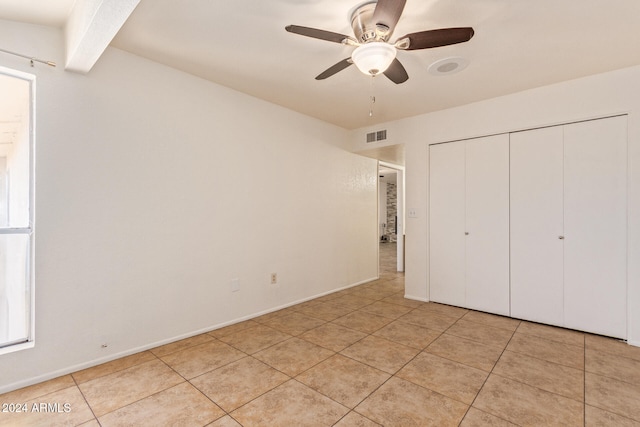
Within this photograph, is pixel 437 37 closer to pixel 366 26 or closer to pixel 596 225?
pixel 366 26

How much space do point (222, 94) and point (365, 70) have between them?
5.93 feet

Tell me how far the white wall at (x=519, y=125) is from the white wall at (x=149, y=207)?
1.49 metres

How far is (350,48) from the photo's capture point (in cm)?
241

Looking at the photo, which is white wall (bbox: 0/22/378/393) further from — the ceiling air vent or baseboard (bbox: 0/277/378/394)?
the ceiling air vent

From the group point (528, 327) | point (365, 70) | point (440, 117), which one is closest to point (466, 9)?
point (365, 70)

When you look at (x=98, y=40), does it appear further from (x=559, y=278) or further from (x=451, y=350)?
(x=559, y=278)

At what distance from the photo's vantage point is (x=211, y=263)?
9.78 ft

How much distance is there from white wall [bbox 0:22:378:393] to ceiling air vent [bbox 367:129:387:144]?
1.11 meters

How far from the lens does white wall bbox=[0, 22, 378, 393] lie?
2.11 m

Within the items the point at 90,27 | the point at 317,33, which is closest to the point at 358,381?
the point at 317,33

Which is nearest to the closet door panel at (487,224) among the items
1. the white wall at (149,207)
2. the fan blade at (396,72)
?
the fan blade at (396,72)

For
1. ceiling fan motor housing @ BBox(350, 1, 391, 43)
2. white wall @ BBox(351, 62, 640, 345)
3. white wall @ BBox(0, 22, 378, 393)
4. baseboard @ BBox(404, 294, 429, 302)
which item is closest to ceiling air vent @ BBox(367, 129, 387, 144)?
white wall @ BBox(351, 62, 640, 345)

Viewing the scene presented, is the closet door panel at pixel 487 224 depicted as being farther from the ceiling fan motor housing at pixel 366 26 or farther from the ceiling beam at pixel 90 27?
the ceiling beam at pixel 90 27

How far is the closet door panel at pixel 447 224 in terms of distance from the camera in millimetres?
3727
